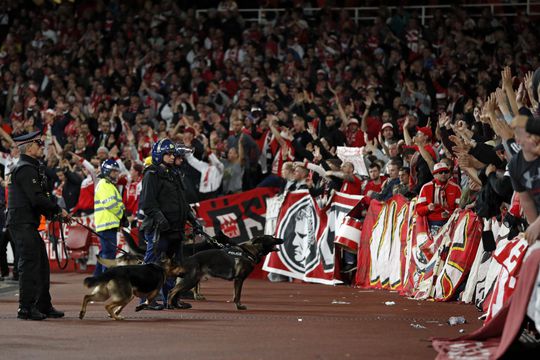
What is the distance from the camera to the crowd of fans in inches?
763

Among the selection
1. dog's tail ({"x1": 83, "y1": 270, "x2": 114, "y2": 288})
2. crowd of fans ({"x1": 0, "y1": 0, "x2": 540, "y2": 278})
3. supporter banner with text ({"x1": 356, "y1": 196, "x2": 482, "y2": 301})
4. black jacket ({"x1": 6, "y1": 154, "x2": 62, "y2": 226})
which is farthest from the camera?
crowd of fans ({"x1": 0, "y1": 0, "x2": 540, "y2": 278})

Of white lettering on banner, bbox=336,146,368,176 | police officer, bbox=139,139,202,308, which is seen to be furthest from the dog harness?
white lettering on banner, bbox=336,146,368,176

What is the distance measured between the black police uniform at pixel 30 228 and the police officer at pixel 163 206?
1561 millimetres

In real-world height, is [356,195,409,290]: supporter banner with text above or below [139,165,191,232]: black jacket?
below

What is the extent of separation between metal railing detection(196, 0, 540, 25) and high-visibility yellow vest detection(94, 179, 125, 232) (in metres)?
10.9

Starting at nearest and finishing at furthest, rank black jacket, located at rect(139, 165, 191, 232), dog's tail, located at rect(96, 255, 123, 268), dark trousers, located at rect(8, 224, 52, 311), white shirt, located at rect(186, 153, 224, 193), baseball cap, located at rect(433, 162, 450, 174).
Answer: dark trousers, located at rect(8, 224, 52, 311) < black jacket, located at rect(139, 165, 191, 232) < dog's tail, located at rect(96, 255, 123, 268) < baseball cap, located at rect(433, 162, 450, 174) < white shirt, located at rect(186, 153, 224, 193)

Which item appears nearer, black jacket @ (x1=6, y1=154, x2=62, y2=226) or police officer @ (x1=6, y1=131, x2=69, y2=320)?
police officer @ (x1=6, y1=131, x2=69, y2=320)

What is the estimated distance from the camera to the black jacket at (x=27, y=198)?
40.3 feet

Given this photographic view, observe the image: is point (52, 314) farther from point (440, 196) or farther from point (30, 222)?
point (440, 196)

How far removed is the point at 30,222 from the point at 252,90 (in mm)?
12369

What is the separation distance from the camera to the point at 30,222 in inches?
485

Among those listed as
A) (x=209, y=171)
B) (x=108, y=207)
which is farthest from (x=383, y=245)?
(x=209, y=171)

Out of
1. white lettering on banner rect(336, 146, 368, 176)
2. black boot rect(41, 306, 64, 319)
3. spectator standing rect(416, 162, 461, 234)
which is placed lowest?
black boot rect(41, 306, 64, 319)

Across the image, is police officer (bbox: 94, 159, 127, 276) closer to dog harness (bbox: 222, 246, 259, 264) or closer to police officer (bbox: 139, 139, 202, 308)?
police officer (bbox: 139, 139, 202, 308)
